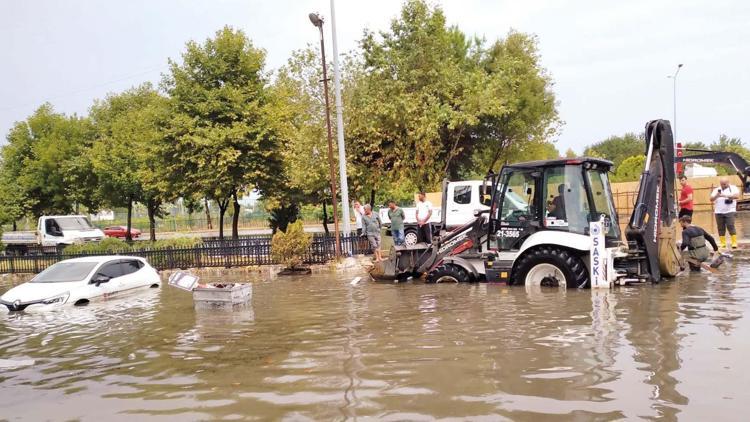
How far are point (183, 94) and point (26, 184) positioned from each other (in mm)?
16196

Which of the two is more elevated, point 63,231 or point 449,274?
point 63,231

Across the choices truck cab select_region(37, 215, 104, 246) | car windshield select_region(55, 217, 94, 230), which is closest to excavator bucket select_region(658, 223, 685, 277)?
truck cab select_region(37, 215, 104, 246)

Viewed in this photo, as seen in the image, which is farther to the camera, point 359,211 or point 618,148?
point 618,148

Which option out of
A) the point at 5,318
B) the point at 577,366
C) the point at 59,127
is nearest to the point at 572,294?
the point at 577,366

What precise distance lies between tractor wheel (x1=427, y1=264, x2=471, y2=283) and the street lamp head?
9851 millimetres

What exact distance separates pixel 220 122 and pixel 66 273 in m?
13.6

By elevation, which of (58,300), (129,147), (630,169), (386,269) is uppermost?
(129,147)

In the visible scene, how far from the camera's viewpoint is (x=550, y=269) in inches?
424

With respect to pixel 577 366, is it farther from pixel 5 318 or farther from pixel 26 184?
pixel 26 184

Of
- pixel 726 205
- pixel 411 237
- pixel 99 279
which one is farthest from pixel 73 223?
pixel 726 205

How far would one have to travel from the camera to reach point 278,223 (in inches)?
1235

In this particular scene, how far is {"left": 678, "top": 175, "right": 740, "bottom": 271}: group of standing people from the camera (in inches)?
472

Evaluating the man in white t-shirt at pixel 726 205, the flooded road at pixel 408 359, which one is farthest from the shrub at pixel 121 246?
the man in white t-shirt at pixel 726 205

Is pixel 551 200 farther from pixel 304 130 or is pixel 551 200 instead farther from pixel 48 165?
pixel 48 165
